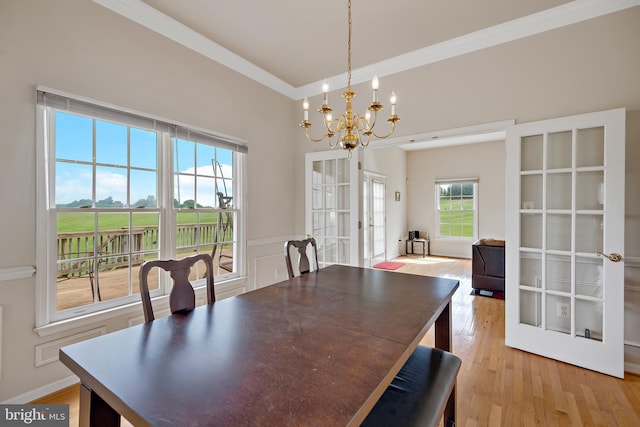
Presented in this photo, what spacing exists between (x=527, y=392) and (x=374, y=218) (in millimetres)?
4662

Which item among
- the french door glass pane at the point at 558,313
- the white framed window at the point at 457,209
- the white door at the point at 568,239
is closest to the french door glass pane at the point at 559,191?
the white door at the point at 568,239

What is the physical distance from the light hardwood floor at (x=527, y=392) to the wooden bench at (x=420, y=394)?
23.9 inches

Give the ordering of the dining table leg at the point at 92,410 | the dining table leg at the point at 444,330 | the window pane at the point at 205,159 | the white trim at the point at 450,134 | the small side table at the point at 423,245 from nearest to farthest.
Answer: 1. the dining table leg at the point at 92,410
2. the dining table leg at the point at 444,330
3. the white trim at the point at 450,134
4. the window pane at the point at 205,159
5. the small side table at the point at 423,245

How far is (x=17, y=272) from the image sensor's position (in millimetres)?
1880

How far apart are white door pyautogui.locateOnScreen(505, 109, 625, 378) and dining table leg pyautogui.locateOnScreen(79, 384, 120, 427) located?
306 centimetres

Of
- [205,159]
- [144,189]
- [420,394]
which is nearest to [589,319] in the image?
[420,394]

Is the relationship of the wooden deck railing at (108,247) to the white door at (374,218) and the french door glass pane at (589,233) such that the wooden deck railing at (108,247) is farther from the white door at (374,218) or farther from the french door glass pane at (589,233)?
the white door at (374,218)

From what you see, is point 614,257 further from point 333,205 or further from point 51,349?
point 51,349

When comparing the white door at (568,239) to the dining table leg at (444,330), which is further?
the white door at (568,239)

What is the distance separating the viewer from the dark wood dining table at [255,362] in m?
0.77

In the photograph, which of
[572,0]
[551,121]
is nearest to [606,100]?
[551,121]

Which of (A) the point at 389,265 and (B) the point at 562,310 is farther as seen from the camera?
(A) the point at 389,265

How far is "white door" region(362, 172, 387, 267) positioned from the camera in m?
6.19

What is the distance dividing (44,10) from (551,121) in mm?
3963
